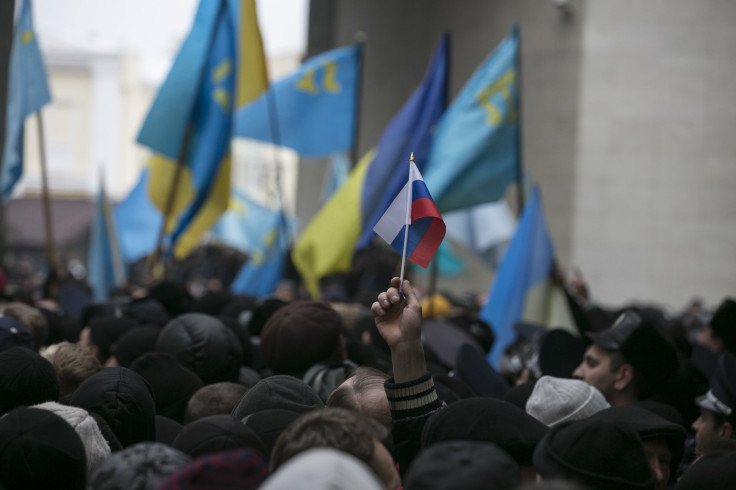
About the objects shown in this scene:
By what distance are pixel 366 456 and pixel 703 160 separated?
57.6 feet

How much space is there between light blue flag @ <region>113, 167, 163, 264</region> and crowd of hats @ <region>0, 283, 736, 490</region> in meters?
10.3

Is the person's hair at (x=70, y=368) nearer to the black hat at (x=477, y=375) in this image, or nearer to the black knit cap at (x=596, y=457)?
the black hat at (x=477, y=375)

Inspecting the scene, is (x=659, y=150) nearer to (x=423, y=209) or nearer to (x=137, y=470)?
(x=423, y=209)

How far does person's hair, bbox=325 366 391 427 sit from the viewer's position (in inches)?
143

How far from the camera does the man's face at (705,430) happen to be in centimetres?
438

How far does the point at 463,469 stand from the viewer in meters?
2.28

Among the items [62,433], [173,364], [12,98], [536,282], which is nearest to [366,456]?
[62,433]

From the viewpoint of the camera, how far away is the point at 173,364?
470 centimetres

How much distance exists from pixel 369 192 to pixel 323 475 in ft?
28.7

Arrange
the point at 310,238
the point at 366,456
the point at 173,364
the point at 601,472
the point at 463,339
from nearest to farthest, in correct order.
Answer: the point at 366,456 < the point at 601,472 < the point at 173,364 < the point at 463,339 < the point at 310,238

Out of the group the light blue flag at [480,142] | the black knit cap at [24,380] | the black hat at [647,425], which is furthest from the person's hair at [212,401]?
the light blue flag at [480,142]

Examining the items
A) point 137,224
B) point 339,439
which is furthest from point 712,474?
point 137,224

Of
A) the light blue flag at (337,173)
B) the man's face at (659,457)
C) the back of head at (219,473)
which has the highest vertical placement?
the back of head at (219,473)

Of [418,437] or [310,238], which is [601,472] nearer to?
[418,437]
